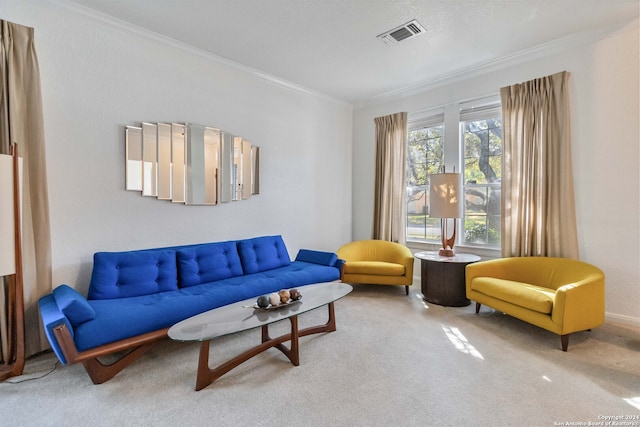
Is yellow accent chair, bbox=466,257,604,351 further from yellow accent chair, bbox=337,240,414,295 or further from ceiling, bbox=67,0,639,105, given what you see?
ceiling, bbox=67,0,639,105

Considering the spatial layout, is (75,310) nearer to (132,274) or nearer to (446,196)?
(132,274)

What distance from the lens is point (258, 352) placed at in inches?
90.8

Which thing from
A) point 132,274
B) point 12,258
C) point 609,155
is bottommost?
point 132,274

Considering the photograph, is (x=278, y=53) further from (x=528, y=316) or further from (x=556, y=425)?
(x=556, y=425)

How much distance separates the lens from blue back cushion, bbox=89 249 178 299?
2549 millimetres

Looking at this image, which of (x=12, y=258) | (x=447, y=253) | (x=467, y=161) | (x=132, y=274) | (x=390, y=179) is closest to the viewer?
(x=12, y=258)

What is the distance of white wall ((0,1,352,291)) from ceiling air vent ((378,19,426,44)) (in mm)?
1690

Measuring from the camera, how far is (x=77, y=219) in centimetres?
266

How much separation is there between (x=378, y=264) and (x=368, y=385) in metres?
2.17

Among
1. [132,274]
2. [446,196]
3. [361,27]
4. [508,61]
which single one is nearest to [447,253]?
[446,196]

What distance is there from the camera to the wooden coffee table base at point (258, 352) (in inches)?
77.4

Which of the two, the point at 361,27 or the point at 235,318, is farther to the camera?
the point at 361,27

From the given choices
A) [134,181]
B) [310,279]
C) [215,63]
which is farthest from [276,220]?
[215,63]

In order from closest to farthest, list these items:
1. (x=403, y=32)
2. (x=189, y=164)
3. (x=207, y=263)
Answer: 1. (x=403, y=32)
2. (x=207, y=263)
3. (x=189, y=164)
